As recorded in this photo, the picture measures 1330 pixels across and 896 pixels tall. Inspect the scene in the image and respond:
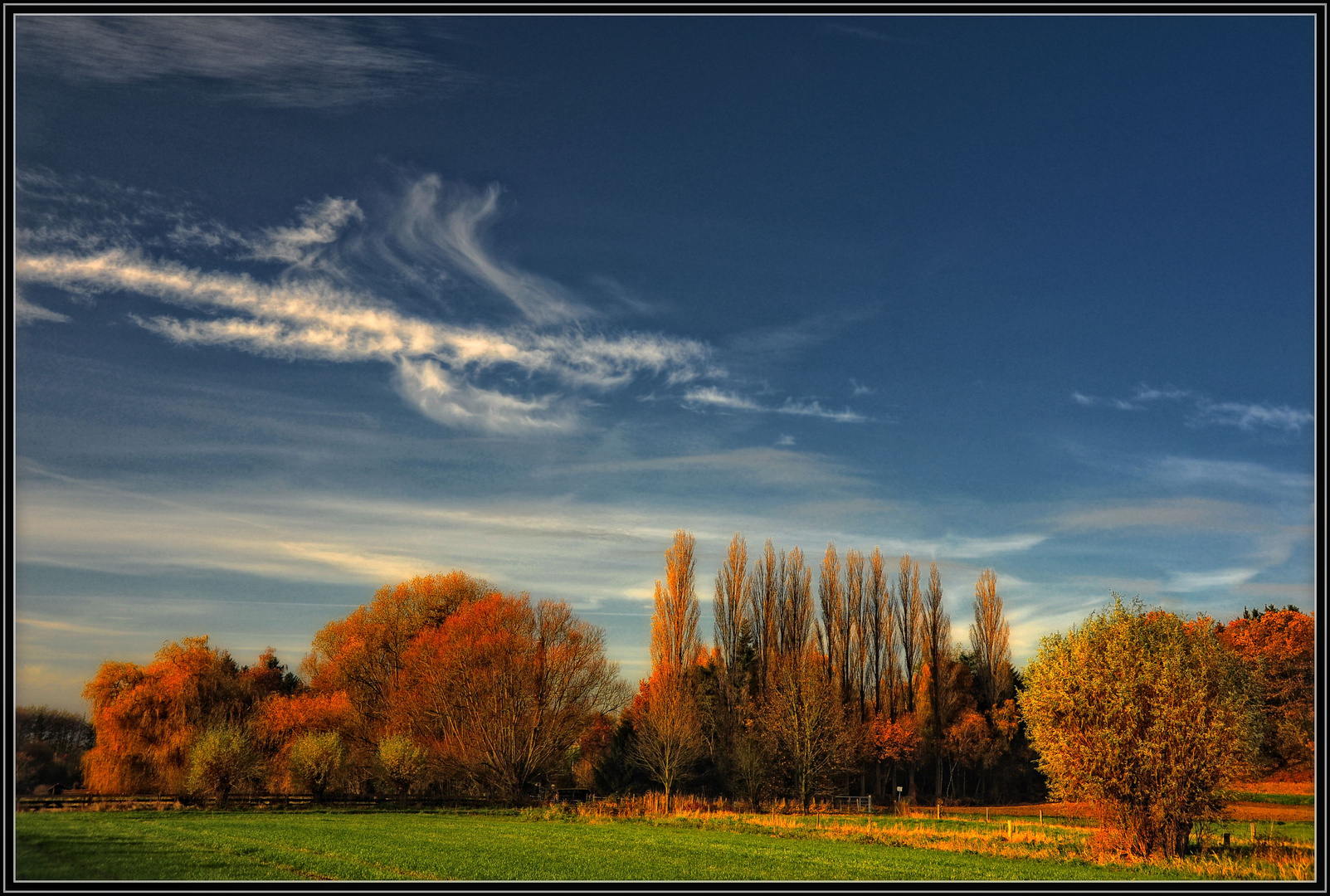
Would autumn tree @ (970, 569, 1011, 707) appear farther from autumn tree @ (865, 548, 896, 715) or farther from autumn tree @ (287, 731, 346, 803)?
autumn tree @ (287, 731, 346, 803)

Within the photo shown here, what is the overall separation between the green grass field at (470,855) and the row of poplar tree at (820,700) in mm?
17733

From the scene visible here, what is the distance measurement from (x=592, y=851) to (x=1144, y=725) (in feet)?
52.3

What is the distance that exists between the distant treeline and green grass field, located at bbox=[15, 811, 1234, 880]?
54.7 feet

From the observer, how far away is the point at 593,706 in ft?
177

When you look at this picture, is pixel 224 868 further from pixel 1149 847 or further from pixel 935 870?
pixel 1149 847

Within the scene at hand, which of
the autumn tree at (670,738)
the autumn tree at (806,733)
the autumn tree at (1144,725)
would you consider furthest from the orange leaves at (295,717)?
the autumn tree at (1144,725)

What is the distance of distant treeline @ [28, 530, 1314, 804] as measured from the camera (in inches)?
→ 1961

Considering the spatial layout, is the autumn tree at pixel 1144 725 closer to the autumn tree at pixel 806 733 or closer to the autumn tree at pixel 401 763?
the autumn tree at pixel 806 733

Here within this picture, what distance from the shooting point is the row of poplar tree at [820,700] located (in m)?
50.8

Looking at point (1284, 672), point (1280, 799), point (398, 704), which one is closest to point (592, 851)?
point (398, 704)

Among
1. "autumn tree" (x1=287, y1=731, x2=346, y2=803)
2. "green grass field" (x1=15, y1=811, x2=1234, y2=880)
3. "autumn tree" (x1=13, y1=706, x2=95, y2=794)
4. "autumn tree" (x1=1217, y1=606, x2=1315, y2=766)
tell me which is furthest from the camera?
"autumn tree" (x1=1217, y1=606, x2=1315, y2=766)

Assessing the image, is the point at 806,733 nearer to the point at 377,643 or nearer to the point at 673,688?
the point at 673,688

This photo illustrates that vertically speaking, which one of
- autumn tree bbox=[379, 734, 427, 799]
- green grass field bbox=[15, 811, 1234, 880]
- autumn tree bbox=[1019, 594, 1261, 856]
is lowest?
autumn tree bbox=[379, 734, 427, 799]

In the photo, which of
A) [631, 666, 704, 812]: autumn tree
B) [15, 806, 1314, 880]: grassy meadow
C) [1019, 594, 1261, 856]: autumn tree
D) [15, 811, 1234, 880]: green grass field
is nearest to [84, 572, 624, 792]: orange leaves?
[631, 666, 704, 812]: autumn tree
